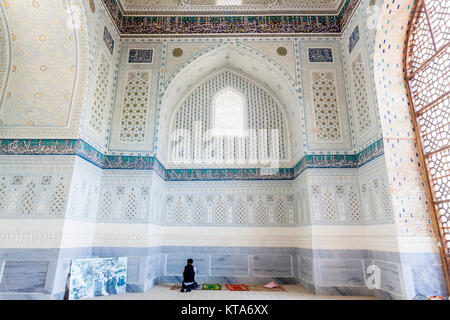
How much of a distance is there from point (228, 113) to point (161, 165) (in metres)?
2.01

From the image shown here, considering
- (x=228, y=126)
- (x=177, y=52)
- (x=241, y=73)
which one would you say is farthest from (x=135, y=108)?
(x=241, y=73)

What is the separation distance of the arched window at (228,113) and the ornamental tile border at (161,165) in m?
0.95

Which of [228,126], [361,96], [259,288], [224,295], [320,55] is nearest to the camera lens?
[224,295]

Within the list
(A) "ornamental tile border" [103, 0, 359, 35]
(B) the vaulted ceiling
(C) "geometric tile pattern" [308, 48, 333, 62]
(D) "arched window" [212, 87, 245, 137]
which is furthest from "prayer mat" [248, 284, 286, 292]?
(B) the vaulted ceiling

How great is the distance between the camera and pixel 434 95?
380 cm

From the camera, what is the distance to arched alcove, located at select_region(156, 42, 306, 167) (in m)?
5.54

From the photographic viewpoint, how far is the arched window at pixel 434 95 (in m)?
3.60

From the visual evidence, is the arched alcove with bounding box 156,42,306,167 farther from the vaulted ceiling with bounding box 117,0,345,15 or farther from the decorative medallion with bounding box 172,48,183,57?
the vaulted ceiling with bounding box 117,0,345,15

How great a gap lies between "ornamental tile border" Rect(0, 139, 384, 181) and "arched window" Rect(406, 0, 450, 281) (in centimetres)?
67

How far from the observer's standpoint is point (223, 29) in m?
6.01

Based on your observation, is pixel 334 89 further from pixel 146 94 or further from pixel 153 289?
pixel 153 289

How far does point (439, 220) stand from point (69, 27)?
6.32 metres

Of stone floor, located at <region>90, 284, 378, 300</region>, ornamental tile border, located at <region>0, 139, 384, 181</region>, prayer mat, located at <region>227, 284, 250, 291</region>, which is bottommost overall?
stone floor, located at <region>90, 284, 378, 300</region>

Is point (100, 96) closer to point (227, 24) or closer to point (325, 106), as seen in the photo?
point (227, 24)
